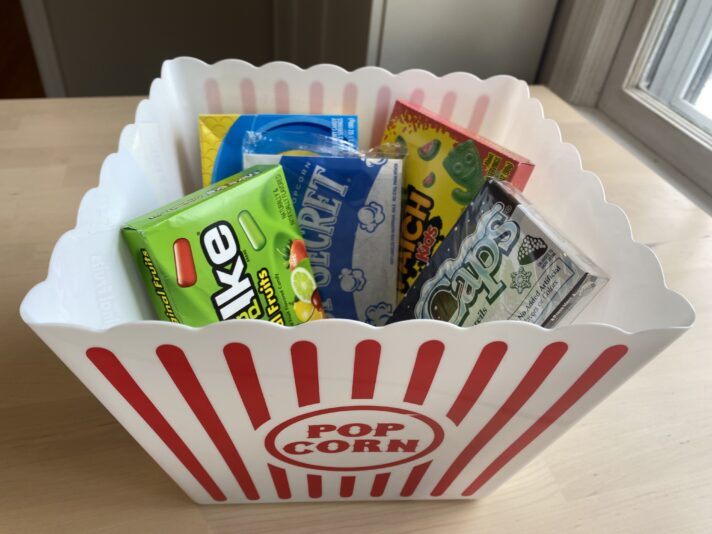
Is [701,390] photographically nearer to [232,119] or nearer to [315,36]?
[232,119]

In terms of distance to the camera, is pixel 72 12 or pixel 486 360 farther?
pixel 72 12

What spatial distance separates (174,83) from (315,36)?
710 millimetres

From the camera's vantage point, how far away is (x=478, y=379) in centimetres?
32

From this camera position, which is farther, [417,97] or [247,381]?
[417,97]

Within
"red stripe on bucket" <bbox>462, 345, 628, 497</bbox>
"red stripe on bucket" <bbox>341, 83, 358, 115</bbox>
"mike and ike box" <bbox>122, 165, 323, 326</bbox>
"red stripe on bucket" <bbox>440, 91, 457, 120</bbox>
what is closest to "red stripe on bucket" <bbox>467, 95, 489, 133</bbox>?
"red stripe on bucket" <bbox>440, 91, 457, 120</bbox>

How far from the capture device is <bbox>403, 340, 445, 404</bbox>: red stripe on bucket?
30 cm

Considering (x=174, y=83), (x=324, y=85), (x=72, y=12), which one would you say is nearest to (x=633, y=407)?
(x=324, y=85)

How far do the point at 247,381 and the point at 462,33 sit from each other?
0.72 meters

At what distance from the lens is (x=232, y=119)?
57cm

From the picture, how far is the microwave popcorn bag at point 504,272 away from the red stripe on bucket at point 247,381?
0.65ft

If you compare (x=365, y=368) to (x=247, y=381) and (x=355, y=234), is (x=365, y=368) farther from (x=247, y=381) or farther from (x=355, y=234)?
(x=355, y=234)

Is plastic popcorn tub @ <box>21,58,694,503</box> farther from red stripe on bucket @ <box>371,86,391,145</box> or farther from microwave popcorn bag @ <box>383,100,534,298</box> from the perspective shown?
red stripe on bucket @ <box>371,86,391,145</box>

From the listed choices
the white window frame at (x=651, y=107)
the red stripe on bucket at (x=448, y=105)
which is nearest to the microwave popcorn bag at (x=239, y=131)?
the red stripe on bucket at (x=448, y=105)

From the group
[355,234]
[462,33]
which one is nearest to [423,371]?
[355,234]
